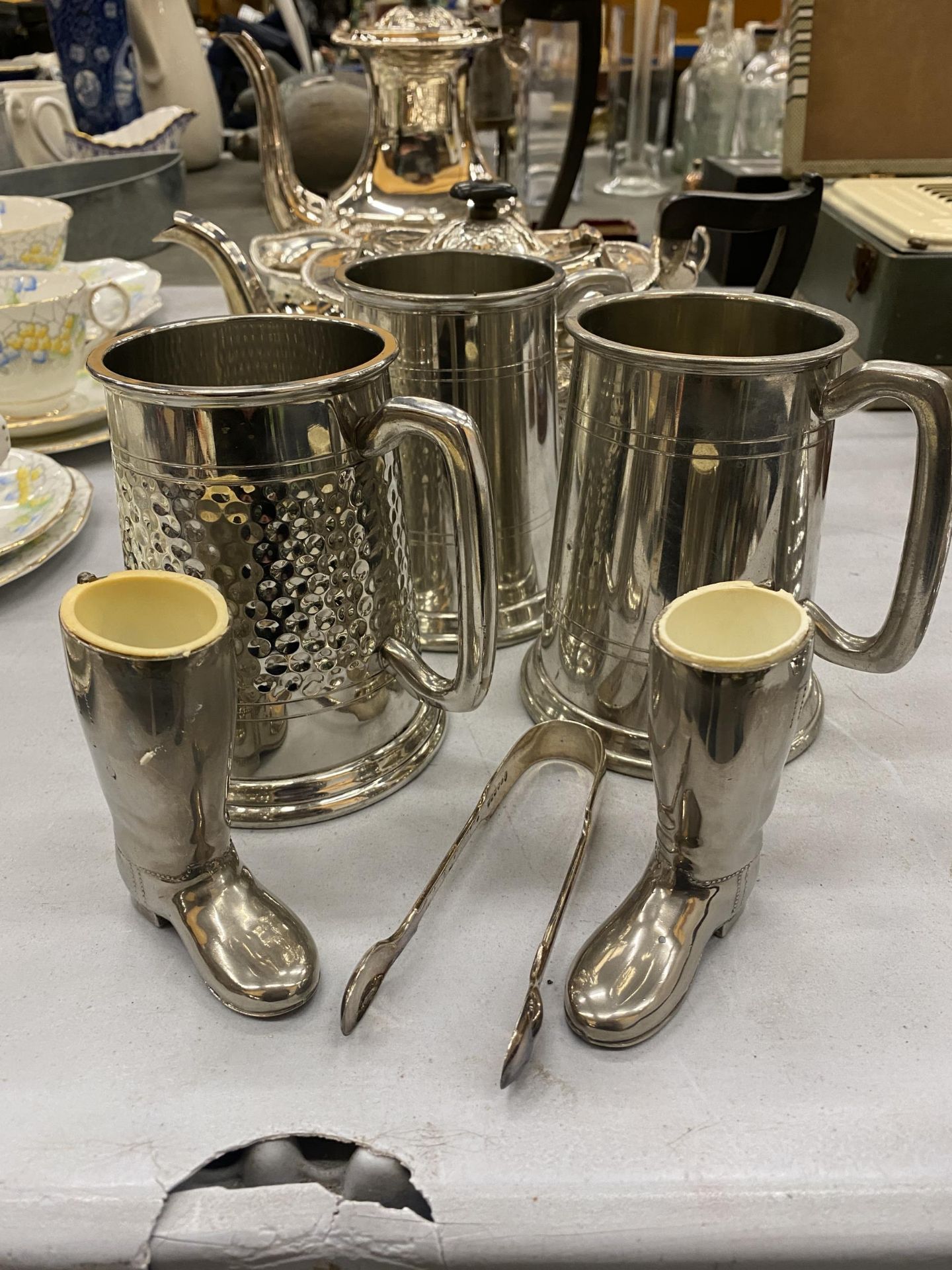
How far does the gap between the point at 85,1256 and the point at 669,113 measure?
179 centimetres

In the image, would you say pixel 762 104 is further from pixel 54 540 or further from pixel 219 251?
pixel 54 540

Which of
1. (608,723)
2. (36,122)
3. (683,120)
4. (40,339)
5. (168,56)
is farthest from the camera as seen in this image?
(683,120)

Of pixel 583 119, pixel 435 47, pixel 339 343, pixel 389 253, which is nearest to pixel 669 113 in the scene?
pixel 583 119

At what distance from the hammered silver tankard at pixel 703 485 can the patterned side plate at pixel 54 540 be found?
0.28 metres

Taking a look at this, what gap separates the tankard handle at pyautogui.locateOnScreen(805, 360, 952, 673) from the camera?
33 centimetres

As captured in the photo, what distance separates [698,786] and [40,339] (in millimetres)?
531

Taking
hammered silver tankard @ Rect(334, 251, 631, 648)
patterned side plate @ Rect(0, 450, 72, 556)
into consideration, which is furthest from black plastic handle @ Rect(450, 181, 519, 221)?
patterned side plate @ Rect(0, 450, 72, 556)

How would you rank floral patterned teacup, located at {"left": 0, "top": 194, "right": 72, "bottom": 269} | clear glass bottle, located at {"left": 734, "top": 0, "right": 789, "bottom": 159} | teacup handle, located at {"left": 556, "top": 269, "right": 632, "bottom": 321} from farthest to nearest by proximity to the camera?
clear glass bottle, located at {"left": 734, "top": 0, "right": 789, "bottom": 159}
floral patterned teacup, located at {"left": 0, "top": 194, "right": 72, "bottom": 269}
teacup handle, located at {"left": 556, "top": 269, "right": 632, "bottom": 321}

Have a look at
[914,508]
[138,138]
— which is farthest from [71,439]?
[138,138]

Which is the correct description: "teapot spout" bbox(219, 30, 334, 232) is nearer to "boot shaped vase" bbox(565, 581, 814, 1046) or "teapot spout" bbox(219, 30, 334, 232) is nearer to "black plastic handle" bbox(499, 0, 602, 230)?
"black plastic handle" bbox(499, 0, 602, 230)

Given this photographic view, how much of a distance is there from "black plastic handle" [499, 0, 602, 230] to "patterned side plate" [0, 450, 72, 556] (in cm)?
49

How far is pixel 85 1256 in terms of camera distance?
0.24m

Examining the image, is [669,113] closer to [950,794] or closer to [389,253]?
[389,253]

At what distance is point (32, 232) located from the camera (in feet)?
2.41
